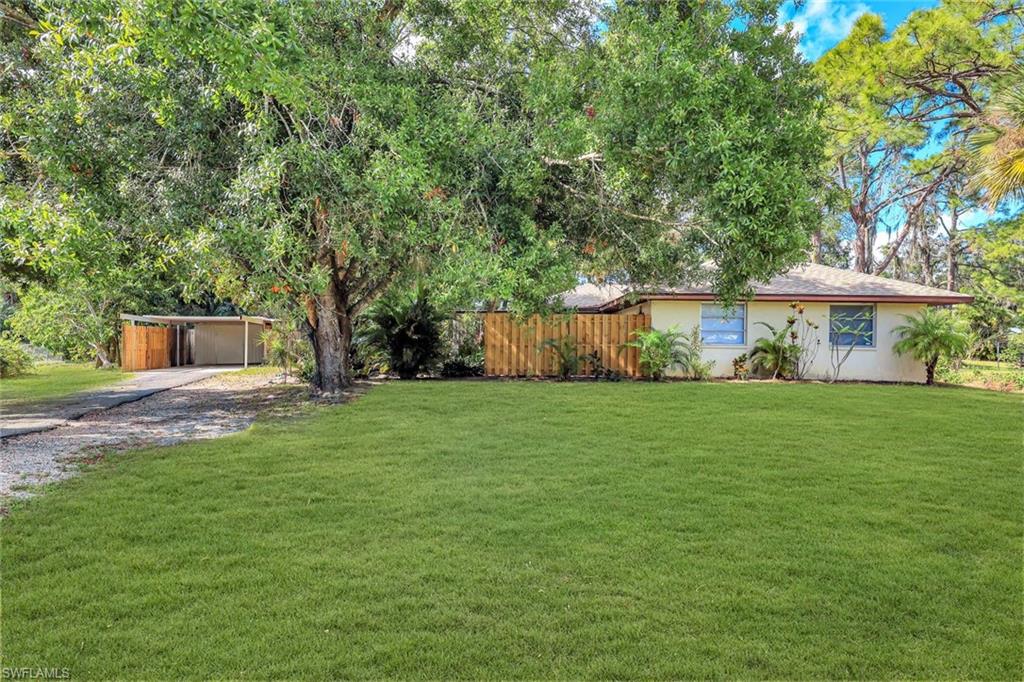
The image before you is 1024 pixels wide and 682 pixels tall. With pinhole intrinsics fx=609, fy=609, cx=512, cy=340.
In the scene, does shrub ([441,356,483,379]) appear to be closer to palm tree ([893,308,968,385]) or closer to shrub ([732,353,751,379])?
shrub ([732,353,751,379])

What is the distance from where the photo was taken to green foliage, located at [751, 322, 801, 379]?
14734 millimetres

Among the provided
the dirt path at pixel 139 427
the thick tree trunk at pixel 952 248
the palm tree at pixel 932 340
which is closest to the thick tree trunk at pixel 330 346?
the dirt path at pixel 139 427

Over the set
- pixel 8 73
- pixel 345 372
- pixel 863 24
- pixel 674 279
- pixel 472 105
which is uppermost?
pixel 863 24

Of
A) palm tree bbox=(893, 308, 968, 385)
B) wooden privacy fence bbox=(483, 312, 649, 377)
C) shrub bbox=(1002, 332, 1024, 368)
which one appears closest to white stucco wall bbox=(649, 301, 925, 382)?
palm tree bbox=(893, 308, 968, 385)

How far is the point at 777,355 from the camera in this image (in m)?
14.8

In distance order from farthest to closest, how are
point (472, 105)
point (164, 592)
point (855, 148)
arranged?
point (855, 148) → point (472, 105) → point (164, 592)

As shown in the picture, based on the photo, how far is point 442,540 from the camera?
438 centimetres

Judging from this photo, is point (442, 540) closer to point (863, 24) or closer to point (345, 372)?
point (345, 372)

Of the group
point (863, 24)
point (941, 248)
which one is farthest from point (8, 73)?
point (941, 248)

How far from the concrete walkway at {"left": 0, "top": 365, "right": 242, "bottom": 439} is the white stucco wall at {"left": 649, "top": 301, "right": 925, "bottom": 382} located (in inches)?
473

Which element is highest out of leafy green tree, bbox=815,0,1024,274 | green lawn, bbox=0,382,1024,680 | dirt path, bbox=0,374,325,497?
leafy green tree, bbox=815,0,1024,274

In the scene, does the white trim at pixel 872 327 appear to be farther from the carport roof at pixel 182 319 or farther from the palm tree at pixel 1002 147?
the carport roof at pixel 182 319

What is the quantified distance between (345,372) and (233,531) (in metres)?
7.85

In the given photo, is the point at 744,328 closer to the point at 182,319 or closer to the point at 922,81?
the point at 922,81
